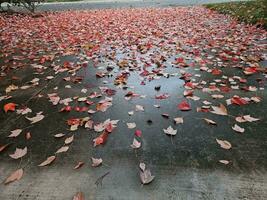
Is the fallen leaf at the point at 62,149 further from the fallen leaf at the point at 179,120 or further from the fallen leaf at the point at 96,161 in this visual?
the fallen leaf at the point at 179,120

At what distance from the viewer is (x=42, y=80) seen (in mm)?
4410

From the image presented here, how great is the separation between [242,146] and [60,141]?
1.76 m

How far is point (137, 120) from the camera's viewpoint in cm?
309

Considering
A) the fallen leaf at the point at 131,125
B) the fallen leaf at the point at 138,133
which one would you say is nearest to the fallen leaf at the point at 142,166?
the fallen leaf at the point at 138,133

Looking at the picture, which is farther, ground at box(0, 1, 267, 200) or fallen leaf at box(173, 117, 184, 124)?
fallen leaf at box(173, 117, 184, 124)

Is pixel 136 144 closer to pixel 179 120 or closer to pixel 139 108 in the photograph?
pixel 179 120

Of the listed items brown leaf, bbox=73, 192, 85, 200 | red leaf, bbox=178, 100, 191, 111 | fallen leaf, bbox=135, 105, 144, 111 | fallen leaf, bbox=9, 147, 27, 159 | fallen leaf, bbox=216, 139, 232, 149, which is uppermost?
brown leaf, bbox=73, 192, 85, 200

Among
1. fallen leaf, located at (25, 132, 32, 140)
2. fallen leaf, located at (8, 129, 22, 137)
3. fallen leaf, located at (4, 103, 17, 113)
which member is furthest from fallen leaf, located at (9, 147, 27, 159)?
fallen leaf, located at (4, 103, 17, 113)

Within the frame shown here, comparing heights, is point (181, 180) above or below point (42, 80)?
above

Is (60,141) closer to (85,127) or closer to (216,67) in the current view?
(85,127)

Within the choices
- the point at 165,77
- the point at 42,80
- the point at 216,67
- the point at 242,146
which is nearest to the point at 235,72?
the point at 216,67

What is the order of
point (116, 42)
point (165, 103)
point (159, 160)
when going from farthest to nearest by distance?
point (116, 42)
point (165, 103)
point (159, 160)

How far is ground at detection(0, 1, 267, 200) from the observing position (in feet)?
7.14

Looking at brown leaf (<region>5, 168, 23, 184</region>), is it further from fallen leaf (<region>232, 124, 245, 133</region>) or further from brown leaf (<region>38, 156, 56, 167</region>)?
fallen leaf (<region>232, 124, 245, 133</region>)
